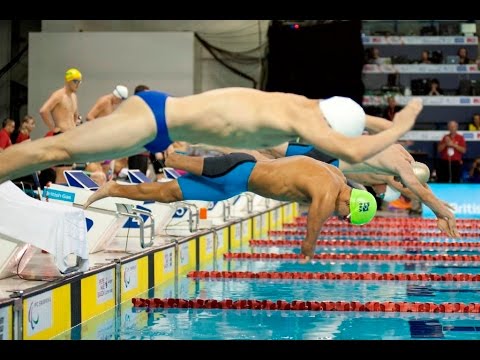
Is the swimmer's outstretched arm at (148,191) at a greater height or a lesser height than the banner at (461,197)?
lesser

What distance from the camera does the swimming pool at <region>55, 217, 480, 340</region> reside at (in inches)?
240

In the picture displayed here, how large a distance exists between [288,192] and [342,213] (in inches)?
16.5

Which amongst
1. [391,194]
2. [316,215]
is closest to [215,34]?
[391,194]

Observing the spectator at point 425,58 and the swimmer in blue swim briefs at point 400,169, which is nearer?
the swimmer in blue swim briefs at point 400,169

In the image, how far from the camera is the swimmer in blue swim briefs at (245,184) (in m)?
6.89

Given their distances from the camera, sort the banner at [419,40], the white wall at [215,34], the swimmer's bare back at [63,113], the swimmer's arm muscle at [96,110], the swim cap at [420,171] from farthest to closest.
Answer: the banner at [419,40] < the white wall at [215,34] < the swimmer's arm muscle at [96,110] < the swimmer's bare back at [63,113] < the swim cap at [420,171]

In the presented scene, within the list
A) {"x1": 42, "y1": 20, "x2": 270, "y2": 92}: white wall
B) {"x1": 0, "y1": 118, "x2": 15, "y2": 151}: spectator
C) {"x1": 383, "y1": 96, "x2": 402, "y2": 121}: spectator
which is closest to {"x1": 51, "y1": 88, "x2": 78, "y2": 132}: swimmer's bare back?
{"x1": 0, "y1": 118, "x2": 15, "y2": 151}: spectator

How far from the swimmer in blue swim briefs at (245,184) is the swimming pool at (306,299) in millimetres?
796

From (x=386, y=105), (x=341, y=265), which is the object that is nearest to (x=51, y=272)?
(x=341, y=265)

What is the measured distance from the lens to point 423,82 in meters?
20.1

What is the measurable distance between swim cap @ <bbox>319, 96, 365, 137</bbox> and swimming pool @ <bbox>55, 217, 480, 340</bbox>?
58.3 inches

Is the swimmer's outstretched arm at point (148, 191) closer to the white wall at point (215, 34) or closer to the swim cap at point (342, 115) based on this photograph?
the swim cap at point (342, 115)

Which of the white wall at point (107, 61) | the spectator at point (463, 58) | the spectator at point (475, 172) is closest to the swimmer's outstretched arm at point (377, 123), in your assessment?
the white wall at point (107, 61)
